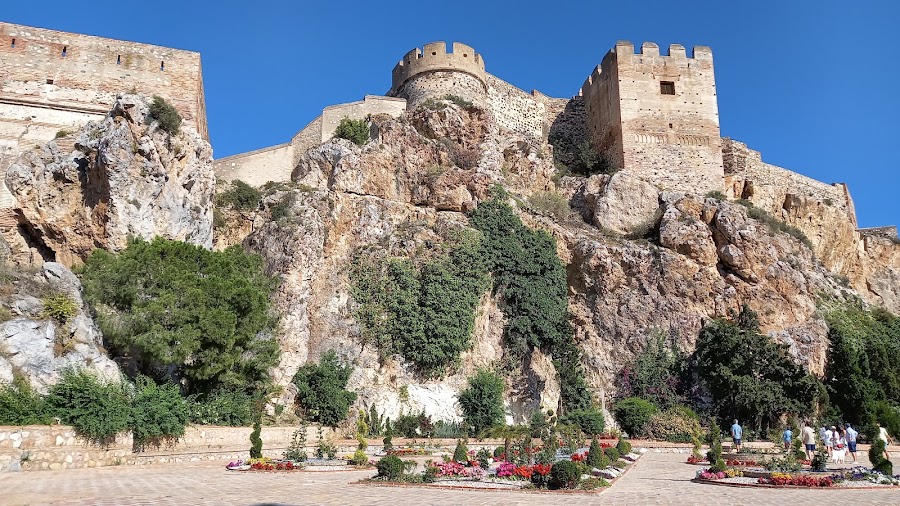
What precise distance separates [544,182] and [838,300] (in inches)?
581

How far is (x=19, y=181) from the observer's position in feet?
72.2

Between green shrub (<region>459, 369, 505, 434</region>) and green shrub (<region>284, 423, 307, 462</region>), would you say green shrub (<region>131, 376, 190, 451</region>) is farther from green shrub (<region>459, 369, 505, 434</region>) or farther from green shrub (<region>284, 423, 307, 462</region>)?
green shrub (<region>459, 369, 505, 434</region>)

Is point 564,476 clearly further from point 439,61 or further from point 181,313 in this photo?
point 439,61

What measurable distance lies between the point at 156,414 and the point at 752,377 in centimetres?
2085

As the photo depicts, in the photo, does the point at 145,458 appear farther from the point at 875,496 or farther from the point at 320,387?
the point at 875,496

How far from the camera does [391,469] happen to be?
12297mm

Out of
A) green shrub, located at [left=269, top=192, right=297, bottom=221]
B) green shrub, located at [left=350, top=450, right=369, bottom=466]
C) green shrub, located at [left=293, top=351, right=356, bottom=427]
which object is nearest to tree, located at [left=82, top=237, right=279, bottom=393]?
green shrub, located at [left=293, top=351, right=356, bottom=427]

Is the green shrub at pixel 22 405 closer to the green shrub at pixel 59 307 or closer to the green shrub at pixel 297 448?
the green shrub at pixel 59 307

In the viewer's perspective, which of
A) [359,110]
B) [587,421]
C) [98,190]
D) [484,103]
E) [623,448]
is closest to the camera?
[623,448]

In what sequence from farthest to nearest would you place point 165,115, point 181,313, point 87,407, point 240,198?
point 240,198 < point 165,115 < point 181,313 < point 87,407

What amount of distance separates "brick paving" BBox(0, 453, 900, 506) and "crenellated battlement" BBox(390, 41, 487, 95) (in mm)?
26817

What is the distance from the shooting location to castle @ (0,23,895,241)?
25.1 m

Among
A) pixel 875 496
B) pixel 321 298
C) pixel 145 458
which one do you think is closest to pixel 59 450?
pixel 145 458

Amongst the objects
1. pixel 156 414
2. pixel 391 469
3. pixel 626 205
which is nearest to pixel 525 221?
pixel 626 205
